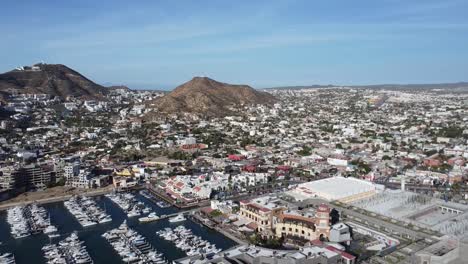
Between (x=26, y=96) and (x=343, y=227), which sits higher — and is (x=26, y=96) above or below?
above

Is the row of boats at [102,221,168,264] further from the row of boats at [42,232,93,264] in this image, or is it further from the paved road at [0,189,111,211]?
the paved road at [0,189,111,211]

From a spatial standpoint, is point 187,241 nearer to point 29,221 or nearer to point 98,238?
point 98,238

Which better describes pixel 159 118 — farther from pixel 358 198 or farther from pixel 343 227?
pixel 343 227

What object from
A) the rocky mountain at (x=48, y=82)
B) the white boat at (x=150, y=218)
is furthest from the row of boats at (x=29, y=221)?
the rocky mountain at (x=48, y=82)

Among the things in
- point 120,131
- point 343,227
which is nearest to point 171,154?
point 120,131

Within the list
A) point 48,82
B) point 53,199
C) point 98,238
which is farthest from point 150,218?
point 48,82

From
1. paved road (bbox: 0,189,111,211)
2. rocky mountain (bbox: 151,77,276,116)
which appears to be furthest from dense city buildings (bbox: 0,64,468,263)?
rocky mountain (bbox: 151,77,276,116)

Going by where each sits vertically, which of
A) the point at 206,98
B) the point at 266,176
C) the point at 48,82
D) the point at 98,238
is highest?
the point at 48,82
